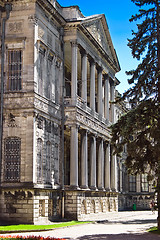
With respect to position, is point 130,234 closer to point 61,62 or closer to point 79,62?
point 61,62

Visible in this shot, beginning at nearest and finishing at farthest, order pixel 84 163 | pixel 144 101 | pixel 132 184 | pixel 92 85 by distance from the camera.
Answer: pixel 144 101 < pixel 84 163 < pixel 92 85 < pixel 132 184

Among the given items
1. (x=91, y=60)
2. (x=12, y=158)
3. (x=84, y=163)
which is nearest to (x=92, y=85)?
(x=91, y=60)

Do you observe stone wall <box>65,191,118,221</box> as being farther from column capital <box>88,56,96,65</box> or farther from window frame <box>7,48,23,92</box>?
column capital <box>88,56,96,65</box>

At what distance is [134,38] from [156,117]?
522cm

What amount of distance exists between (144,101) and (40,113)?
9058 mm

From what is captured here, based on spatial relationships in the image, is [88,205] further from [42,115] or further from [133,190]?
[133,190]

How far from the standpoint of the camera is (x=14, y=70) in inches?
1314

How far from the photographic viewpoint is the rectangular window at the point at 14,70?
3311 cm

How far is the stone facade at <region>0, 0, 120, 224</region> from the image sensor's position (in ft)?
104

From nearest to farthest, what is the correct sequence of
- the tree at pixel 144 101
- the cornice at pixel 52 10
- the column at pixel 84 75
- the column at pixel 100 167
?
1. the tree at pixel 144 101
2. the cornice at pixel 52 10
3. the column at pixel 84 75
4. the column at pixel 100 167

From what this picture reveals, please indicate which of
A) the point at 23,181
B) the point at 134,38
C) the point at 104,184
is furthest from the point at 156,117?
the point at 104,184

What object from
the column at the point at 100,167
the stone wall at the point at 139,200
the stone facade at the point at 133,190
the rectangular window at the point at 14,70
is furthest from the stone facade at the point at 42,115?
the stone wall at the point at 139,200

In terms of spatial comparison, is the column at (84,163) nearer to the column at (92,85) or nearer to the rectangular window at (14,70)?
the column at (92,85)

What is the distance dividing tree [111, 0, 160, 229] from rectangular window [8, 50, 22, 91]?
8.11 metres
